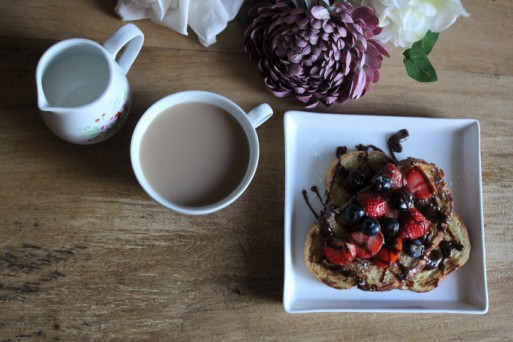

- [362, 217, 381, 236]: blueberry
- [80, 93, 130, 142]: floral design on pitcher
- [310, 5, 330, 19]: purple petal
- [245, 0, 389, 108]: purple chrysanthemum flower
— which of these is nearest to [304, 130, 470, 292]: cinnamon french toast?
[362, 217, 381, 236]: blueberry

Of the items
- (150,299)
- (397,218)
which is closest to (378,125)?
(397,218)

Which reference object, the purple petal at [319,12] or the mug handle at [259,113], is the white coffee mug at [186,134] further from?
the purple petal at [319,12]

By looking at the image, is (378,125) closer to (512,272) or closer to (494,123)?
(494,123)

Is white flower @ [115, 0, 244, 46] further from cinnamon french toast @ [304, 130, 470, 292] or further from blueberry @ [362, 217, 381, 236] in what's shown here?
blueberry @ [362, 217, 381, 236]

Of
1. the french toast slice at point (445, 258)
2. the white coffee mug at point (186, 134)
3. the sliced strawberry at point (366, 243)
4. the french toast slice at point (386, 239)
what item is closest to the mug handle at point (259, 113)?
the white coffee mug at point (186, 134)

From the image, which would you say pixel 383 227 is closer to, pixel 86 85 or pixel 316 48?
pixel 316 48

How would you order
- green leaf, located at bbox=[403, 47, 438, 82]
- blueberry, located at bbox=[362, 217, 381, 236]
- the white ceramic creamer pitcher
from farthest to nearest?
green leaf, located at bbox=[403, 47, 438, 82] → blueberry, located at bbox=[362, 217, 381, 236] → the white ceramic creamer pitcher

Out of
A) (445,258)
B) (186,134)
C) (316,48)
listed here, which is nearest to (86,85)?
(186,134)
